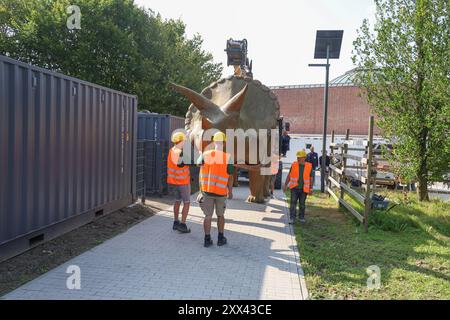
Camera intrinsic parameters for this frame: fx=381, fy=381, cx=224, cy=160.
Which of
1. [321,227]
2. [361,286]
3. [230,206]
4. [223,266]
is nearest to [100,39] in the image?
[230,206]

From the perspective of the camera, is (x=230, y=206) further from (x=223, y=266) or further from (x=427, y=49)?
(x=427, y=49)

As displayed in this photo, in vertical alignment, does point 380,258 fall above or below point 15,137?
below

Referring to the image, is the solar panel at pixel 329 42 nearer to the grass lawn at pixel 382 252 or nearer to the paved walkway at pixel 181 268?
the grass lawn at pixel 382 252

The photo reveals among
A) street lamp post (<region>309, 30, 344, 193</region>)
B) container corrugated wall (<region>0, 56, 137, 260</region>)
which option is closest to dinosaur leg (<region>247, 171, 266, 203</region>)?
container corrugated wall (<region>0, 56, 137, 260</region>)

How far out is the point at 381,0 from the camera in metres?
10.4

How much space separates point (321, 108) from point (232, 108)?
35010mm

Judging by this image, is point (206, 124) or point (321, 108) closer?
point (206, 124)

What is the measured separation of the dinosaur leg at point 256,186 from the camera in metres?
9.61

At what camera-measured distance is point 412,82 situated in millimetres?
10062

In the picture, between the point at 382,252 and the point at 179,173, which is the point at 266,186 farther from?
the point at 382,252

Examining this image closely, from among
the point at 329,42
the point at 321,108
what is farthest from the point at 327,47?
the point at 321,108

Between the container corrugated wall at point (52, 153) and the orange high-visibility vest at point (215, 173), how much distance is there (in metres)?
2.42
